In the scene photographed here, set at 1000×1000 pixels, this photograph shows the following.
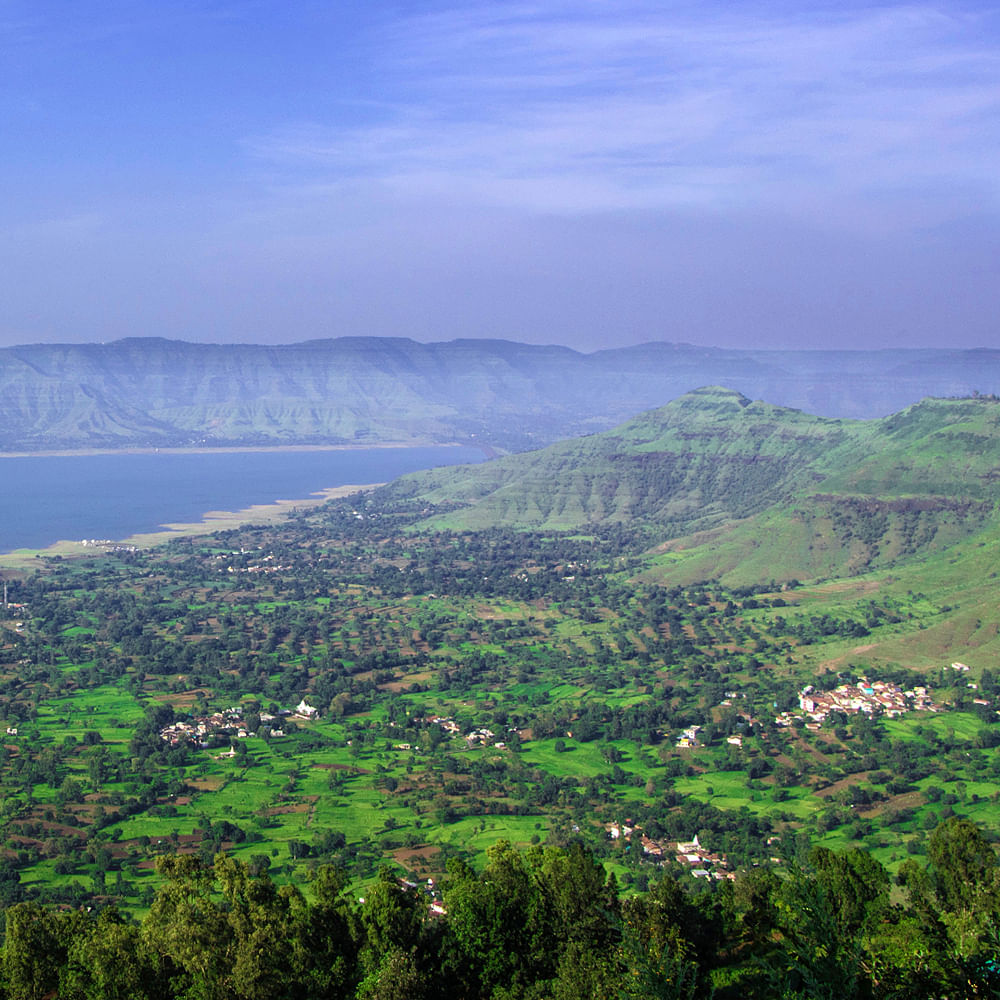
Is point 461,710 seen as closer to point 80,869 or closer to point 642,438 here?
point 80,869

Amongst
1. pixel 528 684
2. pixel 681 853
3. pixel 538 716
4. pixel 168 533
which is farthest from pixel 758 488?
pixel 681 853

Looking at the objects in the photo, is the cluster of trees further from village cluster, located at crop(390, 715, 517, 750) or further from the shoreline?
the shoreline

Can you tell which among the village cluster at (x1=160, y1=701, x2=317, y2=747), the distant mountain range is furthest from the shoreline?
the village cluster at (x1=160, y1=701, x2=317, y2=747)

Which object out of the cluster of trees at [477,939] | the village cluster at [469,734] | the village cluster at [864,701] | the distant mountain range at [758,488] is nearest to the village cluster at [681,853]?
the cluster of trees at [477,939]

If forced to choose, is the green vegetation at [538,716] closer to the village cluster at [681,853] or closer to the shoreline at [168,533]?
the village cluster at [681,853]

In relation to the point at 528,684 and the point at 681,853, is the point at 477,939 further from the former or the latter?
the point at 528,684
